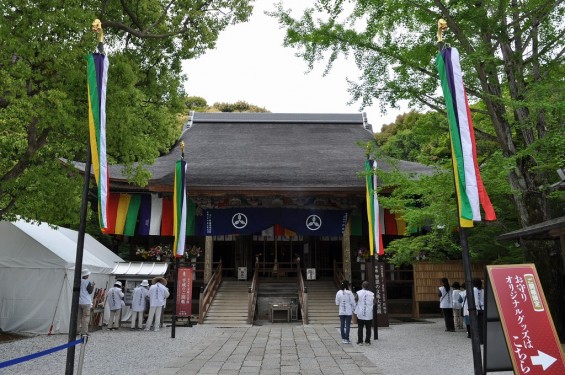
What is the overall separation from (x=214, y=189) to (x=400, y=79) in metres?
7.64

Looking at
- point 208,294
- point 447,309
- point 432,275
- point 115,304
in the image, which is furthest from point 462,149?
point 208,294

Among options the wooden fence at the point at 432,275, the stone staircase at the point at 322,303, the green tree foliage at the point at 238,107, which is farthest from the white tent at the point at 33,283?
the green tree foliage at the point at 238,107

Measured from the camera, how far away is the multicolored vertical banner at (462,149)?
4.16 m

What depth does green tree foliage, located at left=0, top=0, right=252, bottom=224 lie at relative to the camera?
6.70 metres

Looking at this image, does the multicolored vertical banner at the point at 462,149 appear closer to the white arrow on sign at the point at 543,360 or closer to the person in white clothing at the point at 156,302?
the white arrow on sign at the point at 543,360

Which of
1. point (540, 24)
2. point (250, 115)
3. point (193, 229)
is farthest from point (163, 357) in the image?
point (250, 115)

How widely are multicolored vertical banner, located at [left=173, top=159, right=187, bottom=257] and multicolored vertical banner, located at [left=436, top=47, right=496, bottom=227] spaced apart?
6975 mm

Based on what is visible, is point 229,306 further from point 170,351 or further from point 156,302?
point 170,351

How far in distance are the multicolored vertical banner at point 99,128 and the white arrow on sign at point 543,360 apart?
4.69 meters

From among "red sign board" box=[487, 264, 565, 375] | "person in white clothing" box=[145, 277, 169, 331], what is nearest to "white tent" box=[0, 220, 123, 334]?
"person in white clothing" box=[145, 277, 169, 331]

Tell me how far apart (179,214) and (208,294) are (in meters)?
4.57

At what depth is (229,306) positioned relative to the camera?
45.1 ft

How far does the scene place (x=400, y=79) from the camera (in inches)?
338

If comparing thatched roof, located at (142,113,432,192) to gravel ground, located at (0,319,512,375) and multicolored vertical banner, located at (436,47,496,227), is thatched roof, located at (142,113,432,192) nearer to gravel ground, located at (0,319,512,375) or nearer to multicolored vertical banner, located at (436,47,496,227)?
gravel ground, located at (0,319,512,375)
